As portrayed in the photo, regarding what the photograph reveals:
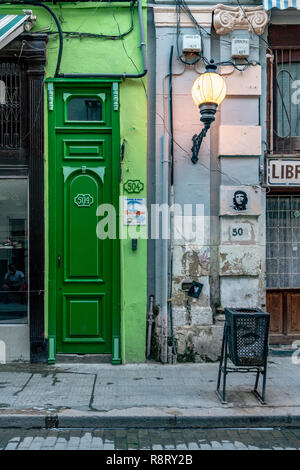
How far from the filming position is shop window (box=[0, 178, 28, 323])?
7.52 meters

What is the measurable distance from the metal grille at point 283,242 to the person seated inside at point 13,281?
4.23 m

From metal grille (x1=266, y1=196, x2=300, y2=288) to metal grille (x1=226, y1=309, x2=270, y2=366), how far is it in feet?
8.13

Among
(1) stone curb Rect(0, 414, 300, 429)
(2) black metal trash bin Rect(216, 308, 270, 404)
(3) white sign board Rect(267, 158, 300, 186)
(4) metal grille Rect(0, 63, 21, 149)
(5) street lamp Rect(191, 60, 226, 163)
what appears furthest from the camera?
(3) white sign board Rect(267, 158, 300, 186)

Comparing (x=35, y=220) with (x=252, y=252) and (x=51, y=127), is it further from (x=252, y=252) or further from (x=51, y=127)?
(x=252, y=252)

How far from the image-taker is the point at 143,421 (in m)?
5.24

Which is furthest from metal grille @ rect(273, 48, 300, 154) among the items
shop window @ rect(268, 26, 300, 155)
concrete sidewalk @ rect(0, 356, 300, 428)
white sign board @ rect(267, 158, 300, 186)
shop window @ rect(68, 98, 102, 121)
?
concrete sidewalk @ rect(0, 356, 300, 428)

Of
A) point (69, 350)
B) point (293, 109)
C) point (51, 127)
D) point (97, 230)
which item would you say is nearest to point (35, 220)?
point (97, 230)

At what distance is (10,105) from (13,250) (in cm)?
236

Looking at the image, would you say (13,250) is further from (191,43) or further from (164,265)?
Answer: (191,43)

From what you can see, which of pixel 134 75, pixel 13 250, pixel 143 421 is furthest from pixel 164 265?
pixel 134 75

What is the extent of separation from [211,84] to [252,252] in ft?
8.90

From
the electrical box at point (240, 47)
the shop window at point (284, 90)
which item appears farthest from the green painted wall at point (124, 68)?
the shop window at point (284, 90)

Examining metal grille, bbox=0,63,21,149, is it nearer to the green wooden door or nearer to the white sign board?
the green wooden door

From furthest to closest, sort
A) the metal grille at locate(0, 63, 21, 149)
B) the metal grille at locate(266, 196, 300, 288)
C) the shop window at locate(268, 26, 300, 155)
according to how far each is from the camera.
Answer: the metal grille at locate(266, 196, 300, 288)
the shop window at locate(268, 26, 300, 155)
the metal grille at locate(0, 63, 21, 149)
